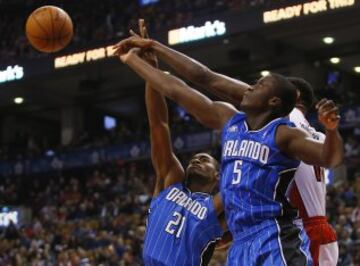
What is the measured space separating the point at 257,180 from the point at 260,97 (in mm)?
404

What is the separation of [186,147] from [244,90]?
17753mm

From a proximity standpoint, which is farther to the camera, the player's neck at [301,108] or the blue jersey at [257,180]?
the player's neck at [301,108]

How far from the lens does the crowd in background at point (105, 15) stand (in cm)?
2109

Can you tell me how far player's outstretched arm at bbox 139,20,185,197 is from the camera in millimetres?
4523

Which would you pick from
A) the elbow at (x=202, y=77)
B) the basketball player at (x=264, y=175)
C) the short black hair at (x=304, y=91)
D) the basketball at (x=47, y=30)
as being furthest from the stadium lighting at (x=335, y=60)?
the basketball player at (x=264, y=175)

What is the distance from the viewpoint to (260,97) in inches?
137

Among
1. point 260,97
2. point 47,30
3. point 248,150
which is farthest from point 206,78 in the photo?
point 47,30

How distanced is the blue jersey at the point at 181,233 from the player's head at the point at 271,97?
3.28ft

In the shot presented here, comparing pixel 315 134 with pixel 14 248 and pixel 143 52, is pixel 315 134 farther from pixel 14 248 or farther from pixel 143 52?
pixel 14 248

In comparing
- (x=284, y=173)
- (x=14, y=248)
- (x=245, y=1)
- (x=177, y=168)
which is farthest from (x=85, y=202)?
(x=284, y=173)

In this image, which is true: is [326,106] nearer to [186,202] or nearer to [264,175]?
[264,175]

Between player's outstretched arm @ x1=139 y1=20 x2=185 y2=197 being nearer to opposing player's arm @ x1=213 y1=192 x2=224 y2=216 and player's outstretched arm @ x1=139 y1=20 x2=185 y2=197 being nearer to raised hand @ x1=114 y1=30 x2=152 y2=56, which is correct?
opposing player's arm @ x1=213 y1=192 x2=224 y2=216

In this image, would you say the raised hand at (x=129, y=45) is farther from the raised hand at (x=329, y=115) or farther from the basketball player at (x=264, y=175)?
the raised hand at (x=329, y=115)

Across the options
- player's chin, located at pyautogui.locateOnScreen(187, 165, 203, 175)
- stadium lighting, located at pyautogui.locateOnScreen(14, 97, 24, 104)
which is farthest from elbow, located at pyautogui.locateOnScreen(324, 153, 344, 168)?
stadium lighting, located at pyautogui.locateOnScreen(14, 97, 24, 104)
